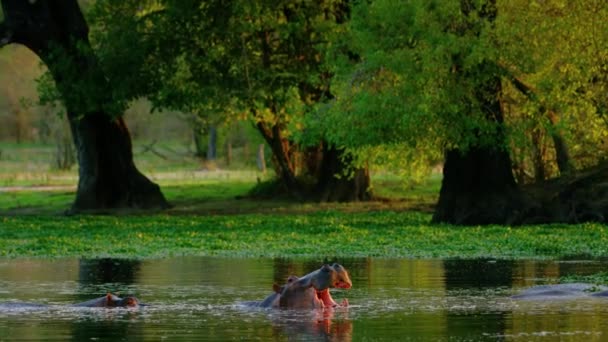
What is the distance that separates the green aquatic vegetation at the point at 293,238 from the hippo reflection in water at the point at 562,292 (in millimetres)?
7220

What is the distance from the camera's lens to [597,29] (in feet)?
111

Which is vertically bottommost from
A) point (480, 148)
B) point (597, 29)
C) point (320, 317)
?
point (320, 317)

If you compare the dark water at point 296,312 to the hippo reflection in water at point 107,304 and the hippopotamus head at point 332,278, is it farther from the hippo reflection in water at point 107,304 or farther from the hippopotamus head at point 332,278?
the hippopotamus head at point 332,278

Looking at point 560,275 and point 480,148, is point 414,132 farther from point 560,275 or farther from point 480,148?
point 560,275

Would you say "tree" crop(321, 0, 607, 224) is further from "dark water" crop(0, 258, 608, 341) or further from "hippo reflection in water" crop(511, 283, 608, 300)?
"hippo reflection in water" crop(511, 283, 608, 300)

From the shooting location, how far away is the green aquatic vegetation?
29.4 meters

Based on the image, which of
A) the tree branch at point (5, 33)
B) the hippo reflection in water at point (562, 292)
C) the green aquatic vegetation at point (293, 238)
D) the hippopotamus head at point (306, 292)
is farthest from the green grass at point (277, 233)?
the hippopotamus head at point (306, 292)

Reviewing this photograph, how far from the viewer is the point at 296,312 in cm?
1814

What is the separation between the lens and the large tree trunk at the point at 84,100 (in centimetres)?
4394

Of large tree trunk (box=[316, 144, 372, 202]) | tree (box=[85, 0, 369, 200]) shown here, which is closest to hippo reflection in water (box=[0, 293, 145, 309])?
tree (box=[85, 0, 369, 200])

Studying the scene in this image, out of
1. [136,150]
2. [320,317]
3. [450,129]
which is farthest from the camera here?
[136,150]

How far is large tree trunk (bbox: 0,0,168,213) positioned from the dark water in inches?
678

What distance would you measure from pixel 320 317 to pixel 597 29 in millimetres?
17903

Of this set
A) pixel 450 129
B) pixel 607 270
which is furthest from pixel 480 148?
pixel 607 270
